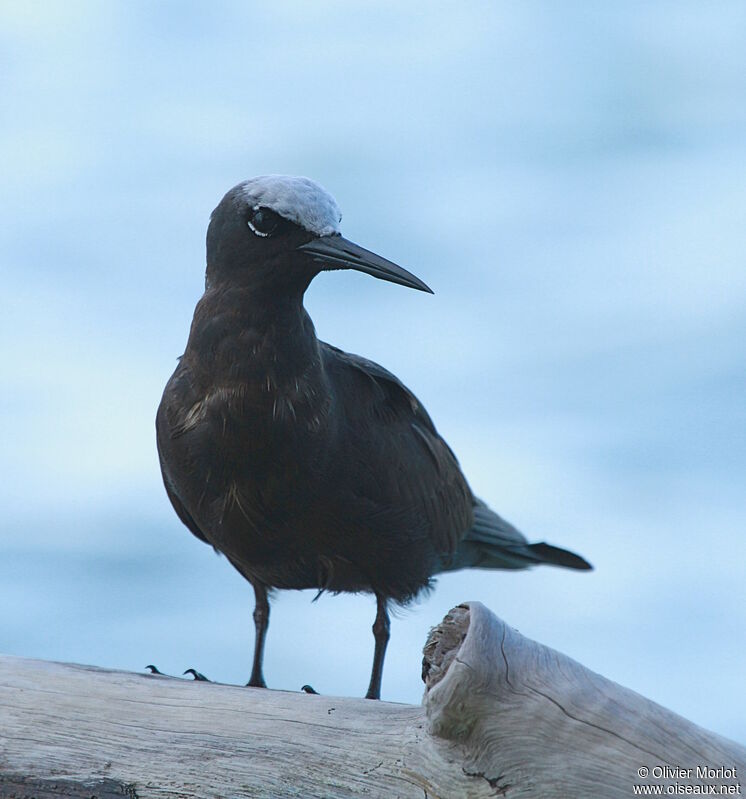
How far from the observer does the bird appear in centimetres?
552

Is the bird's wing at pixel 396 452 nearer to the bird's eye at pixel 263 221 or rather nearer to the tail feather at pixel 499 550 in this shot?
the tail feather at pixel 499 550

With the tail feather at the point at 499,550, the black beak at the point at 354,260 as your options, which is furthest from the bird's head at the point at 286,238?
the tail feather at the point at 499,550

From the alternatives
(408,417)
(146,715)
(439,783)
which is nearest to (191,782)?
(146,715)

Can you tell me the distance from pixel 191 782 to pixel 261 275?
6.87ft

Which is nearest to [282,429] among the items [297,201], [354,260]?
[354,260]

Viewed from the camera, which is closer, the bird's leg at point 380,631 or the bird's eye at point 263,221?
the bird's eye at point 263,221

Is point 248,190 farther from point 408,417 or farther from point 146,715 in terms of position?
point 146,715

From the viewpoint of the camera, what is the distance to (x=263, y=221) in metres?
5.49

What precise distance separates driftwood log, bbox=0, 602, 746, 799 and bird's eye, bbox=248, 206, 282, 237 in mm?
1807

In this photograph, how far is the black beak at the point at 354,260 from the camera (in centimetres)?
546

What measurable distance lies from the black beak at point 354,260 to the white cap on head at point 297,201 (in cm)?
5

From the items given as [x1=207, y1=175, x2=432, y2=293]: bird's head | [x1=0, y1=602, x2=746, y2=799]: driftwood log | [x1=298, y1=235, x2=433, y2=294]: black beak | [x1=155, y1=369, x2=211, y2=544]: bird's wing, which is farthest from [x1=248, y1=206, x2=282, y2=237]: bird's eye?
[x1=0, y1=602, x2=746, y2=799]: driftwood log

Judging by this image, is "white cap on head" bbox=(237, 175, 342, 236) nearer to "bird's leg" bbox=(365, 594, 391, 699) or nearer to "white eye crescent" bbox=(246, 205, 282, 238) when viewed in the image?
"white eye crescent" bbox=(246, 205, 282, 238)

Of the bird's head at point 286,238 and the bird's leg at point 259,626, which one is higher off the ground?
the bird's head at point 286,238
